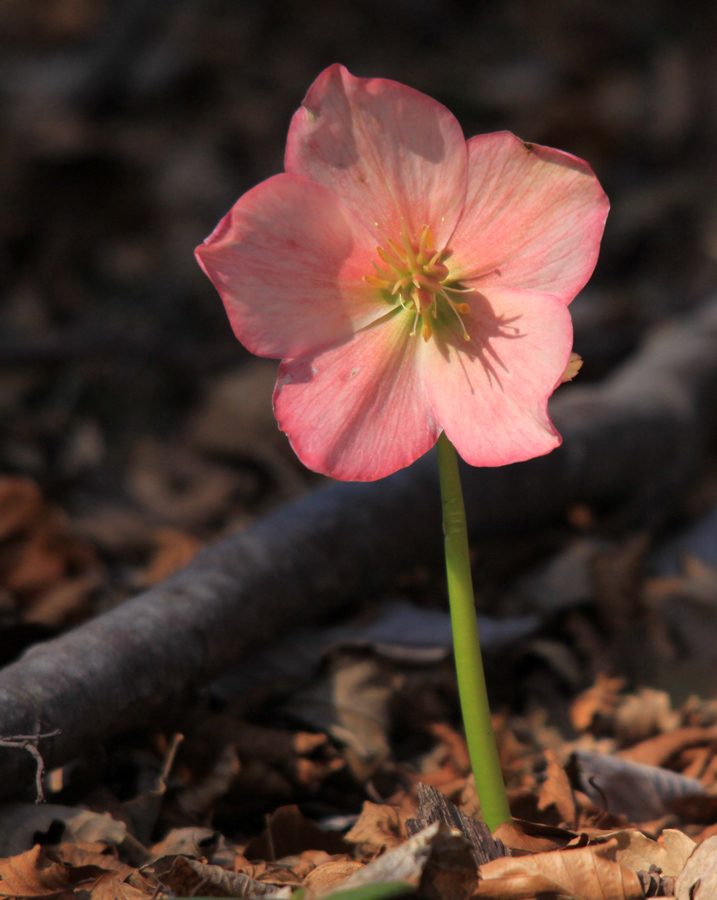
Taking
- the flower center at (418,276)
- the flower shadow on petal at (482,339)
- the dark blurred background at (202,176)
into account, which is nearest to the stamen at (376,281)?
the flower center at (418,276)

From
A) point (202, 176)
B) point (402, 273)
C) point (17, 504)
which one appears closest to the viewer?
point (402, 273)

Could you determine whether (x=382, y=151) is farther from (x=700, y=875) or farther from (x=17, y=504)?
(x=17, y=504)

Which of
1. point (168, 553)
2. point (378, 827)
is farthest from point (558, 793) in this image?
point (168, 553)

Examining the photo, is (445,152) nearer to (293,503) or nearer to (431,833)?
(431,833)

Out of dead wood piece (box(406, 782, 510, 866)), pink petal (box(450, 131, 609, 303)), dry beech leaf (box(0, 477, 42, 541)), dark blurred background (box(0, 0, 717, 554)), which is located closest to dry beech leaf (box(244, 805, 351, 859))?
dead wood piece (box(406, 782, 510, 866))

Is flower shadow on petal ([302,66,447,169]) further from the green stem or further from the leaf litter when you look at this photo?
the leaf litter

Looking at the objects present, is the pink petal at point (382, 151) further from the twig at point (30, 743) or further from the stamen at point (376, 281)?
→ the twig at point (30, 743)
